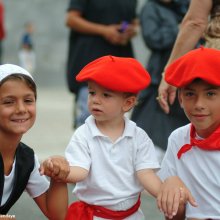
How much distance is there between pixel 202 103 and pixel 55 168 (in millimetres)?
771

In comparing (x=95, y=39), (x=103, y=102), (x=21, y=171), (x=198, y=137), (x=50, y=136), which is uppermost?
(x=103, y=102)

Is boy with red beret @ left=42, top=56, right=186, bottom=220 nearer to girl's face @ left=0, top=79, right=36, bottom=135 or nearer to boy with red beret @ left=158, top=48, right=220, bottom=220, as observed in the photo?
boy with red beret @ left=158, top=48, right=220, bottom=220

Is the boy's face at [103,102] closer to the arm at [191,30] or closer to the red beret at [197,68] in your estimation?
the red beret at [197,68]

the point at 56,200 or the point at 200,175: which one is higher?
the point at 200,175

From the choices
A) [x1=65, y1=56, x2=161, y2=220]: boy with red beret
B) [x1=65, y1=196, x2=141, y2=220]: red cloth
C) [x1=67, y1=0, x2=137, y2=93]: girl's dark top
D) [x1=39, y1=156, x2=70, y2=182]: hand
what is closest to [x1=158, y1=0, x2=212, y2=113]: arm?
[x1=65, y1=56, x2=161, y2=220]: boy with red beret

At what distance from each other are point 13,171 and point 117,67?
0.73m

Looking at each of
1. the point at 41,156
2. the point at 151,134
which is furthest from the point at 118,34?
the point at 41,156

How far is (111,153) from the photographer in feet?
12.3

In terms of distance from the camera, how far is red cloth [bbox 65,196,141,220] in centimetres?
377

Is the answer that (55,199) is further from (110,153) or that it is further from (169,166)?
(169,166)

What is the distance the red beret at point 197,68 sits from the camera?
3562 mm

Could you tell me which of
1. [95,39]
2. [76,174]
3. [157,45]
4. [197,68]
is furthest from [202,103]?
[95,39]

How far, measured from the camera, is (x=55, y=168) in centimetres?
348

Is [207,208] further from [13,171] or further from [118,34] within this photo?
[118,34]
